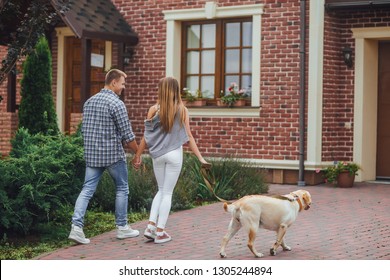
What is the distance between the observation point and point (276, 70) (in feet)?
50.4

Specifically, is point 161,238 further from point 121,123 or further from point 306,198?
point 306,198

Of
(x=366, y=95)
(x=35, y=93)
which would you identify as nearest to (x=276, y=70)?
(x=366, y=95)

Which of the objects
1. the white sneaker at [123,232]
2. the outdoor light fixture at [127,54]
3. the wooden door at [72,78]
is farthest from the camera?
the wooden door at [72,78]

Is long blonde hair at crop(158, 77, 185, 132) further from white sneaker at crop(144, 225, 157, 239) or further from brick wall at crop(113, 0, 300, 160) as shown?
brick wall at crop(113, 0, 300, 160)

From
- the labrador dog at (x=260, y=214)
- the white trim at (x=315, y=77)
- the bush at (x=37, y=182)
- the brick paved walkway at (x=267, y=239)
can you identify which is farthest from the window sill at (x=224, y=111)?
the labrador dog at (x=260, y=214)

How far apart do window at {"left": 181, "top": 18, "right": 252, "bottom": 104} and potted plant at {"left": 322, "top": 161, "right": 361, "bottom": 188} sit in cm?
231

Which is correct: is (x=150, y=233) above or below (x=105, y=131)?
below

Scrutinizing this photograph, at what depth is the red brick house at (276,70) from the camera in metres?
15.0

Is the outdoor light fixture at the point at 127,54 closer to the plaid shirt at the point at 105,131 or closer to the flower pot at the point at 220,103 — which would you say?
the flower pot at the point at 220,103

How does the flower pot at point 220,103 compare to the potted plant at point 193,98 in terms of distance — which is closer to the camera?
the flower pot at point 220,103

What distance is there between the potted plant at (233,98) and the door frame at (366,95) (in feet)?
6.95

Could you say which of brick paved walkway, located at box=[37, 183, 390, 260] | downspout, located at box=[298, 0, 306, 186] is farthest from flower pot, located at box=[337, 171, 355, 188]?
brick paved walkway, located at box=[37, 183, 390, 260]

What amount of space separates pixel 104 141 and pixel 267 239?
6.81 feet

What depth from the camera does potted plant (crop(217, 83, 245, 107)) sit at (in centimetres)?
1567
